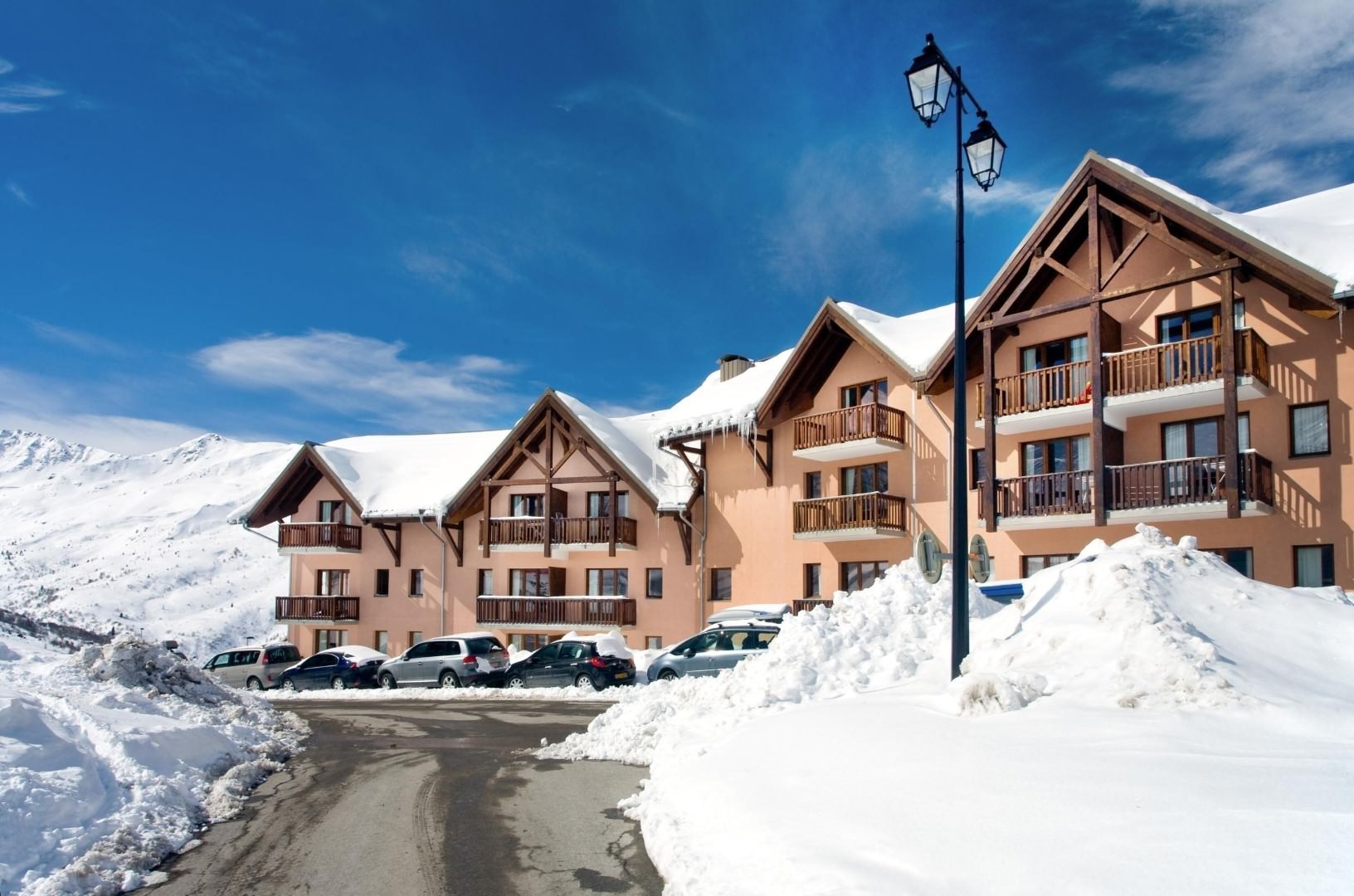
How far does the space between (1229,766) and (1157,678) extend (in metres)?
2.27

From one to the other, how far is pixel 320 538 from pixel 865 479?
22.5 metres

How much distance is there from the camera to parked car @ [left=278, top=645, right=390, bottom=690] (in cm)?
2937

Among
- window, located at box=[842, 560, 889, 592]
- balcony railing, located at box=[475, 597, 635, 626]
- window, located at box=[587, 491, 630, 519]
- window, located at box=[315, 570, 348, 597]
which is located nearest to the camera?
window, located at box=[842, 560, 889, 592]

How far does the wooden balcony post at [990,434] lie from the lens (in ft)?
74.6

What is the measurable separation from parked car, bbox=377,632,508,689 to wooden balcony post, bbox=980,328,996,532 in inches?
540

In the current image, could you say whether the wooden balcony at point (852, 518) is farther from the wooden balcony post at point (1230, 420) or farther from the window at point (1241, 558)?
the wooden balcony post at point (1230, 420)

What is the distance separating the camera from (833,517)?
2669 cm

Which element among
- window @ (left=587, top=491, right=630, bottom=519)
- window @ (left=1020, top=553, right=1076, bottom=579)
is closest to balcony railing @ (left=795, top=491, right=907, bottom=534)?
window @ (left=1020, top=553, right=1076, bottom=579)

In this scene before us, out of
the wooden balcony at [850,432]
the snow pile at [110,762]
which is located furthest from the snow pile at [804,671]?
the wooden balcony at [850,432]

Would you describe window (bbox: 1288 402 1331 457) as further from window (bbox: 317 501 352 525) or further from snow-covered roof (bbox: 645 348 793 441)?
window (bbox: 317 501 352 525)

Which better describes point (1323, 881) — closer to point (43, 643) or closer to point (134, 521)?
point (43, 643)

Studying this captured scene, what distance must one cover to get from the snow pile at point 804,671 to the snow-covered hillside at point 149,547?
39.5m

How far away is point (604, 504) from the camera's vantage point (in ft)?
112

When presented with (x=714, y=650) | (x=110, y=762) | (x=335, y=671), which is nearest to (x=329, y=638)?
(x=335, y=671)
